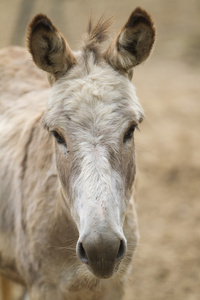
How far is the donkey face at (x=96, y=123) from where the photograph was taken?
2.35 m

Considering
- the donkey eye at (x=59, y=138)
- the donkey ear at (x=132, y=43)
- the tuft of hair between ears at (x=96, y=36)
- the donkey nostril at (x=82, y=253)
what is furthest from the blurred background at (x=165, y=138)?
the donkey nostril at (x=82, y=253)

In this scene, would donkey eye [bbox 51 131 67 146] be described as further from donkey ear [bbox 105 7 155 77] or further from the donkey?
donkey ear [bbox 105 7 155 77]

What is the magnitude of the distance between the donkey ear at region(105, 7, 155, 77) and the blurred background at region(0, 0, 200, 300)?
0.30 meters

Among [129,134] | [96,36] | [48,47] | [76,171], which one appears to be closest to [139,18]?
→ [96,36]

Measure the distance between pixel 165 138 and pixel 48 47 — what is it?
4.43m

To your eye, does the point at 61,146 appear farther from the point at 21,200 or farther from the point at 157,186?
the point at 157,186

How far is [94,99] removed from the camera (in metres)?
2.65

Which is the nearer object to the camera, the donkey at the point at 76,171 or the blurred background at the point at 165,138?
the donkey at the point at 76,171

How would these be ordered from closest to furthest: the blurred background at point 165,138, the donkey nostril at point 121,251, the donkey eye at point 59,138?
the donkey nostril at point 121,251 < the donkey eye at point 59,138 < the blurred background at point 165,138

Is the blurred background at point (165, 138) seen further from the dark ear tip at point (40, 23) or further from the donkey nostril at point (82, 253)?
the donkey nostril at point (82, 253)

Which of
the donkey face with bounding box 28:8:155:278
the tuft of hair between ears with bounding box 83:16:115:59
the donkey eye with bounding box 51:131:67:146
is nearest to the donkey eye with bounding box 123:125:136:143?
the donkey face with bounding box 28:8:155:278

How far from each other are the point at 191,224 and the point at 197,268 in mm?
701

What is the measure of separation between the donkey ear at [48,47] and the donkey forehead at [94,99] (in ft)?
0.29

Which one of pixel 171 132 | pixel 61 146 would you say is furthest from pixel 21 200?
pixel 171 132
